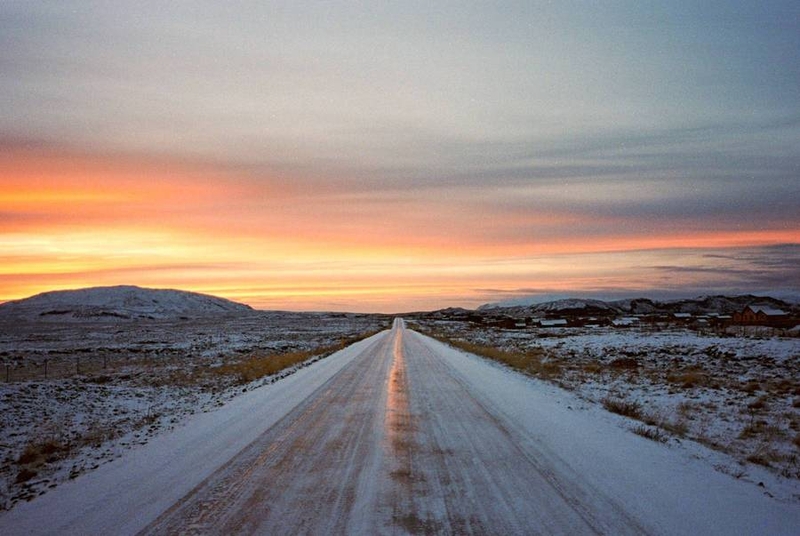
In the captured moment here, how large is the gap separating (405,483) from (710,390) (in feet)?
45.0

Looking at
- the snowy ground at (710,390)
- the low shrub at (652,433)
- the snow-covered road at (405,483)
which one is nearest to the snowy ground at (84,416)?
the snow-covered road at (405,483)

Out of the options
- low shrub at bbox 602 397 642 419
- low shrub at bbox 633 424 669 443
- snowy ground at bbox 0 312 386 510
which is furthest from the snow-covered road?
low shrub at bbox 602 397 642 419

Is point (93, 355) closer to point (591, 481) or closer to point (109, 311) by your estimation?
point (591, 481)

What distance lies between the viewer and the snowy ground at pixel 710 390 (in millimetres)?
9375

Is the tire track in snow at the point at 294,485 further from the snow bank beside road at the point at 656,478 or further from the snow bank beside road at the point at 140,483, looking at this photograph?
the snow bank beside road at the point at 656,478

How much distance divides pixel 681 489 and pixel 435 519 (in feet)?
11.4

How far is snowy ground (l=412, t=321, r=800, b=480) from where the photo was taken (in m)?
9.38

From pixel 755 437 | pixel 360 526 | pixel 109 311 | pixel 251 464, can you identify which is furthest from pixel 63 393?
pixel 109 311

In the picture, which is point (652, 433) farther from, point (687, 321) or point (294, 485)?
point (687, 321)

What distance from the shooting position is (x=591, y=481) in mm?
6465

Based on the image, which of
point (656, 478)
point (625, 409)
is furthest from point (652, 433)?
point (656, 478)

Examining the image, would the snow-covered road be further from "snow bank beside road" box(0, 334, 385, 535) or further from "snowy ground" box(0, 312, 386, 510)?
"snowy ground" box(0, 312, 386, 510)

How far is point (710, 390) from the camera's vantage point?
15906 millimetres

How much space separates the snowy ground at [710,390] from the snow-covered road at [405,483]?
134 cm
